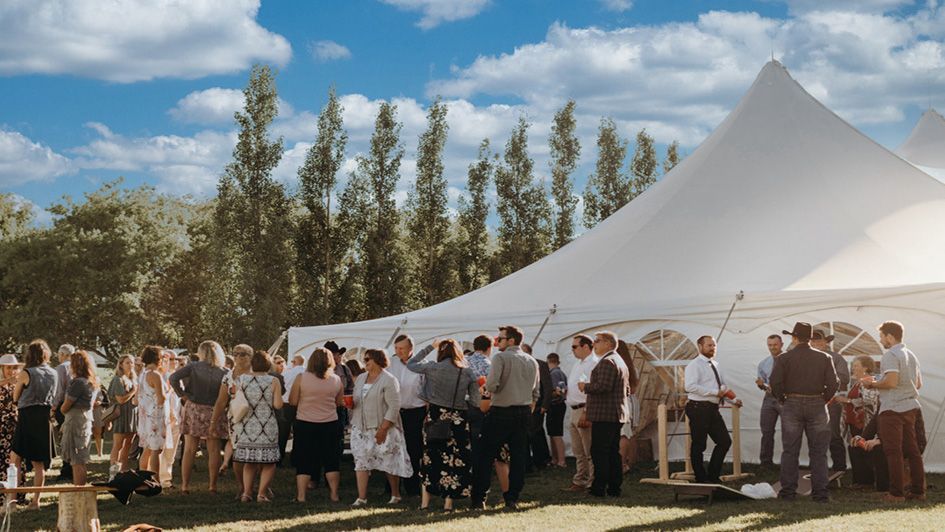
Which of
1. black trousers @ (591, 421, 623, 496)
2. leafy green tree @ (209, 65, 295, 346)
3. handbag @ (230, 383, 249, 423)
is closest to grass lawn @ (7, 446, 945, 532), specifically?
black trousers @ (591, 421, 623, 496)

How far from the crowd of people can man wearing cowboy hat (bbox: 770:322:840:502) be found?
0.01 metres

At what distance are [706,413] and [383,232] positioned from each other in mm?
21023

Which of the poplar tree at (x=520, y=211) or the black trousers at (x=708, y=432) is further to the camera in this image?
the poplar tree at (x=520, y=211)

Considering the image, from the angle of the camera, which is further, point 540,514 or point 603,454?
point 603,454

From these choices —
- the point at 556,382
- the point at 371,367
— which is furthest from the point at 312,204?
the point at 371,367

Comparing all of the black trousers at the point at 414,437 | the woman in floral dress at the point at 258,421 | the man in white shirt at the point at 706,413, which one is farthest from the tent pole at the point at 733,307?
the woman in floral dress at the point at 258,421

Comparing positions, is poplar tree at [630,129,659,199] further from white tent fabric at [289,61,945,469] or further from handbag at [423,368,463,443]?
handbag at [423,368,463,443]

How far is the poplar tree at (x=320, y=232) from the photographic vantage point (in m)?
29.9

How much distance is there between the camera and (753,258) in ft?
43.5

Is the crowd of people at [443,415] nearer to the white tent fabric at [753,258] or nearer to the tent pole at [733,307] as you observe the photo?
the white tent fabric at [753,258]

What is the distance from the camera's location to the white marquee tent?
69.5 ft

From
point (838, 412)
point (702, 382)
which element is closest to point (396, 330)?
point (702, 382)

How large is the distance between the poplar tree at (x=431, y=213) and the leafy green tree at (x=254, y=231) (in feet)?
13.4

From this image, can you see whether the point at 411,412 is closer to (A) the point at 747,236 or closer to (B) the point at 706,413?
(B) the point at 706,413
